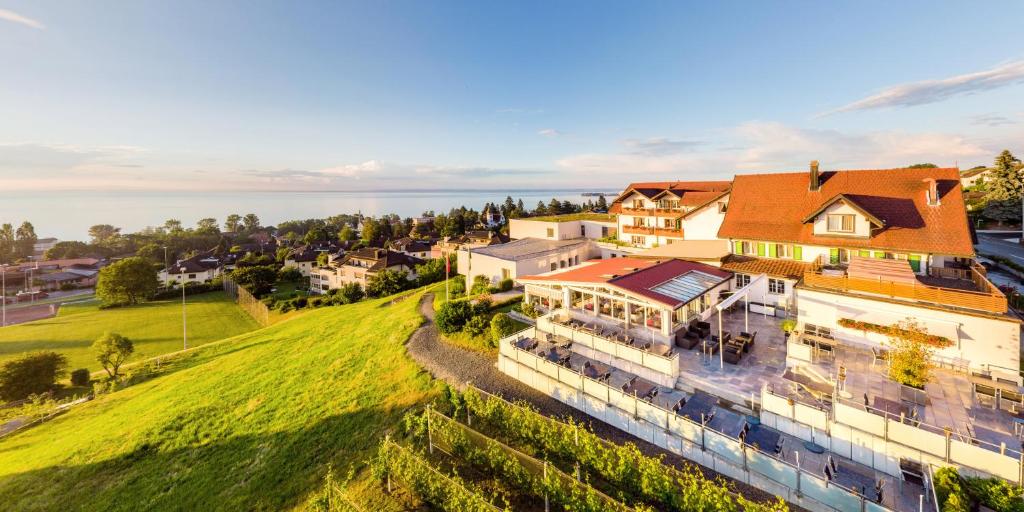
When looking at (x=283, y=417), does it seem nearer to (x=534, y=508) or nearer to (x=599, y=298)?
(x=534, y=508)

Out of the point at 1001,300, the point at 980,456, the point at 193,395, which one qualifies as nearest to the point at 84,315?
the point at 193,395

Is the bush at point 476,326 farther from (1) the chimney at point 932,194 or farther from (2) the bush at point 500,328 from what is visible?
(1) the chimney at point 932,194

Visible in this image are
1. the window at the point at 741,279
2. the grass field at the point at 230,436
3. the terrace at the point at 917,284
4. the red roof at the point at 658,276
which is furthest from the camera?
the window at the point at 741,279

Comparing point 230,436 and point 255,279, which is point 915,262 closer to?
point 230,436

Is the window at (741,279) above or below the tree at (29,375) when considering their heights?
above

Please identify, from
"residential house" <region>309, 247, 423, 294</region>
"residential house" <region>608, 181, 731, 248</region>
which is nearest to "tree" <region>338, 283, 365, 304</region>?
"residential house" <region>309, 247, 423, 294</region>

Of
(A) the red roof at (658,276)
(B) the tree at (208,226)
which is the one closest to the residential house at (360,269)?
(A) the red roof at (658,276)

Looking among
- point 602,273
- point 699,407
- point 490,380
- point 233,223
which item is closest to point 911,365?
point 699,407
